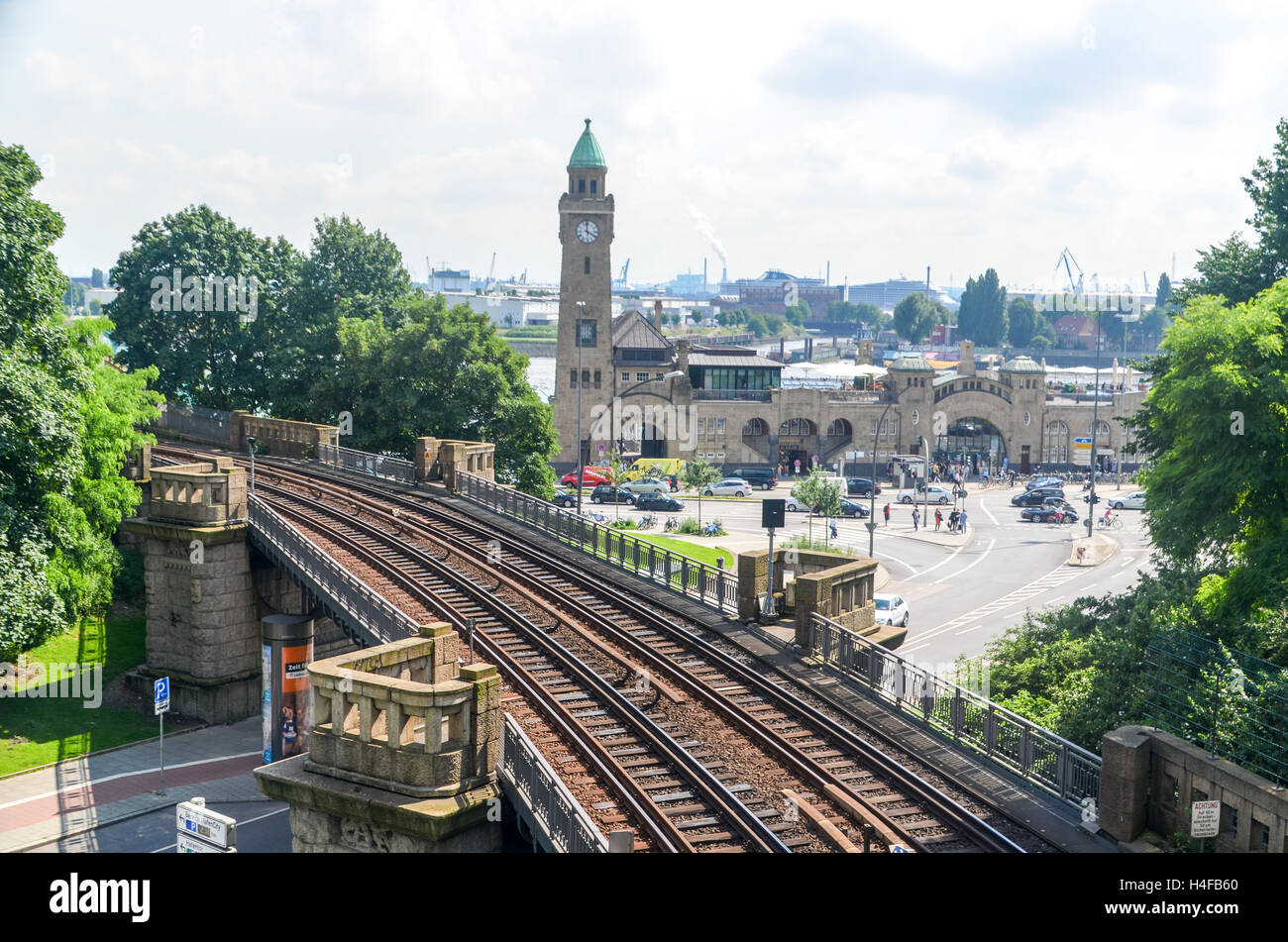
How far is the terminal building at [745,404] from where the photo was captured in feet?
298

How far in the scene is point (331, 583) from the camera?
84.7ft

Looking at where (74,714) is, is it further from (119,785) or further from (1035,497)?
(1035,497)

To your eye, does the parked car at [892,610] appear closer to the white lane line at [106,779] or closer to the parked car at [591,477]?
the white lane line at [106,779]

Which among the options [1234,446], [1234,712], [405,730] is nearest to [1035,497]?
[1234,446]

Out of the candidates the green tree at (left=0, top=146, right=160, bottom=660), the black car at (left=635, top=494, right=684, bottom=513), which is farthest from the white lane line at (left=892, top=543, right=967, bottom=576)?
the green tree at (left=0, top=146, right=160, bottom=660)

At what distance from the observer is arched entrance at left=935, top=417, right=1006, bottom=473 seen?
98.4 meters

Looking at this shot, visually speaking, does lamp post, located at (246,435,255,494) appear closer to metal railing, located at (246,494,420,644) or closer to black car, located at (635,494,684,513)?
metal railing, located at (246,494,420,644)

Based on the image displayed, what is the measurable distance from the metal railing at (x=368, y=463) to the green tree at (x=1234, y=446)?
25.2 metres

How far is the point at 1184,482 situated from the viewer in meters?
24.0

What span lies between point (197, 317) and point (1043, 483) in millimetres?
62659

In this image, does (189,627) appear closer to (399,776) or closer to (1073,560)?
(399,776)
